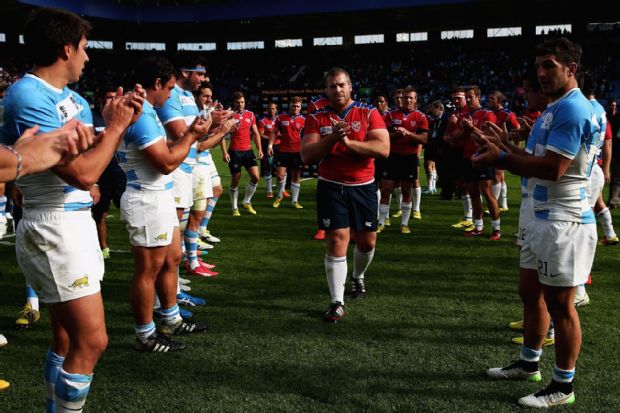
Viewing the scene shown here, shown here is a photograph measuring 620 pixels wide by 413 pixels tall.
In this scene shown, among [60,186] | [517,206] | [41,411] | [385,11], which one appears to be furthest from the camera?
[385,11]

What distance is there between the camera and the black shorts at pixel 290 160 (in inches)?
531

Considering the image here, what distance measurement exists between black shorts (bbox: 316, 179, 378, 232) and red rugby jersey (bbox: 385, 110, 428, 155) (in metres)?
4.47

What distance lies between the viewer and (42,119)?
2668 mm

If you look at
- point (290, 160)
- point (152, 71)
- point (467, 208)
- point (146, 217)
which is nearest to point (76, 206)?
point (146, 217)

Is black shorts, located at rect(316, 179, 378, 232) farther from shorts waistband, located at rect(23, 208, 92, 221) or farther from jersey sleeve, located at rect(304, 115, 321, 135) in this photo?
shorts waistband, located at rect(23, 208, 92, 221)

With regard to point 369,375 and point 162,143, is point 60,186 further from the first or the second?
point 369,375

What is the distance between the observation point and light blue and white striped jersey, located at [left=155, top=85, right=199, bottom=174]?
5.18 metres

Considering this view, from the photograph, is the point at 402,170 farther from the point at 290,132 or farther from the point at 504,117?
the point at 290,132

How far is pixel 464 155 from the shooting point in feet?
32.4

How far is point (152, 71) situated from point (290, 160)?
911 centimetres

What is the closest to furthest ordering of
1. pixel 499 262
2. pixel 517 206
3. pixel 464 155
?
pixel 499 262
pixel 464 155
pixel 517 206

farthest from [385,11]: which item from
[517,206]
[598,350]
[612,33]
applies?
[598,350]

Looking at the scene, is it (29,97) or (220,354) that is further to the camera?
(220,354)

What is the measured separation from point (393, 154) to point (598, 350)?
5.98m
